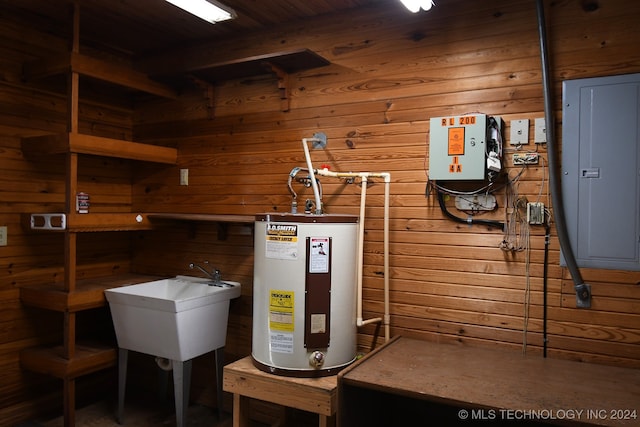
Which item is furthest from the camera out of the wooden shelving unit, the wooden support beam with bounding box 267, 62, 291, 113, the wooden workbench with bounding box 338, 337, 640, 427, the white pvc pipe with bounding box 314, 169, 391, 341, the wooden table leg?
the wooden support beam with bounding box 267, 62, 291, 113

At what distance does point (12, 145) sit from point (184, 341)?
5.69ft

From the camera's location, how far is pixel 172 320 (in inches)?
110

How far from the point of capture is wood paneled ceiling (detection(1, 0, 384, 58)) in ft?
9.74

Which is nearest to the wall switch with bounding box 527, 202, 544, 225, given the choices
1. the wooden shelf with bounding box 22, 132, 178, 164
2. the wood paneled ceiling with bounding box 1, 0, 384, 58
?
the wood paneled ceiling with bounding box 1, 0, 384, 58

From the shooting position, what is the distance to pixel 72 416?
3023mm

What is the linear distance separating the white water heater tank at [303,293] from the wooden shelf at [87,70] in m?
1.55

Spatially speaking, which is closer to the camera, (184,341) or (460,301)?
(460,301)

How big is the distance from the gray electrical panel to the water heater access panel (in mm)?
402

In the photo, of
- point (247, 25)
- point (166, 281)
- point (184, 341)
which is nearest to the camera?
point (184, 341)

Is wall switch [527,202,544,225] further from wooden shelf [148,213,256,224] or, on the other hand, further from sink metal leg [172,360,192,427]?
sink metal leg [172,360,192,427]

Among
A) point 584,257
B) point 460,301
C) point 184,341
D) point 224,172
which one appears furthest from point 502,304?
point 224,172

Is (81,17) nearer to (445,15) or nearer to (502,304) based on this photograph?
(445,15)

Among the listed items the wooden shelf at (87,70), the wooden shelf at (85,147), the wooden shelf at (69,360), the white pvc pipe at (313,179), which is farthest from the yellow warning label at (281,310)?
the wooden shelf at (87,70)

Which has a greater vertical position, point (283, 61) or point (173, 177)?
point (283, 61)
